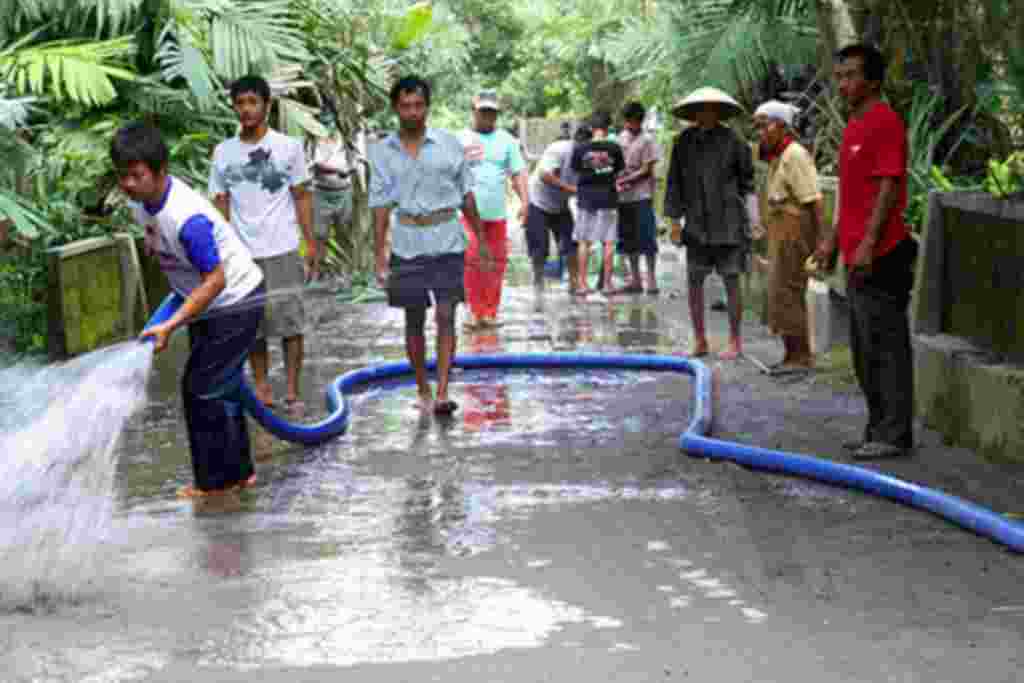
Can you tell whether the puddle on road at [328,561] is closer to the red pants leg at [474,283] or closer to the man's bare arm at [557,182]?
the red pants leg at [474,283]

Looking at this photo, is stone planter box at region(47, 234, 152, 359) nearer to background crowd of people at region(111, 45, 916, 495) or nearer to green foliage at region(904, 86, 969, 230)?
background crowd of people at region(111, 45, 916, 495)

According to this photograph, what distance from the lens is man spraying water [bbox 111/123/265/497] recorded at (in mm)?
7484

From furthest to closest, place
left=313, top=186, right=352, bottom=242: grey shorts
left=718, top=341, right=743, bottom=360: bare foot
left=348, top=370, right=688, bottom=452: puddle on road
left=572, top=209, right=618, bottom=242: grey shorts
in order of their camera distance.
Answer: left=572, top=209, right=618, bottom=242: grey shorts < left=313, top=186, right=352, bottom=242: grey shorts < left=718, top=341, right=743, bottom=360: bare foot < left=348, top=370, right=688, bottom=452: puddle on road

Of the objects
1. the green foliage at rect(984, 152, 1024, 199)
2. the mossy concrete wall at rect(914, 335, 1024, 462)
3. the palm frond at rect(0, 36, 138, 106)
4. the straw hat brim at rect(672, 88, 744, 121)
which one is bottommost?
the mossy concrete wall at rect(914, 335, 1024, 462)

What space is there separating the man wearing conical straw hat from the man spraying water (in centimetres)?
529

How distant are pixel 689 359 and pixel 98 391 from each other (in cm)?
610

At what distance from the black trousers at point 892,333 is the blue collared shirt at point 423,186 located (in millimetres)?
2782

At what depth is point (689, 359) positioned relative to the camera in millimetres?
12133

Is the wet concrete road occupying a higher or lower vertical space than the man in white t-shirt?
lower

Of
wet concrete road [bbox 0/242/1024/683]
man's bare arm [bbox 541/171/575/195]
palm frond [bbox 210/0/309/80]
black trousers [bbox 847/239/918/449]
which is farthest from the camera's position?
man's bare arm [bbox 541/171/575/195]

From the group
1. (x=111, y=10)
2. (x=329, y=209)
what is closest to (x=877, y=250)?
(x=111, y=10)

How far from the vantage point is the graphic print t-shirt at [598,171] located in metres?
18.2

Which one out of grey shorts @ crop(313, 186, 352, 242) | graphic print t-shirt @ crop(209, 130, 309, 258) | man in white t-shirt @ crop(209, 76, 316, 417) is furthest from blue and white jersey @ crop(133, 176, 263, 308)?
grey shorts @ crop(313, 186, 352, 242)

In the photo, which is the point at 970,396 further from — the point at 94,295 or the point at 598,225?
the point at 598,225
